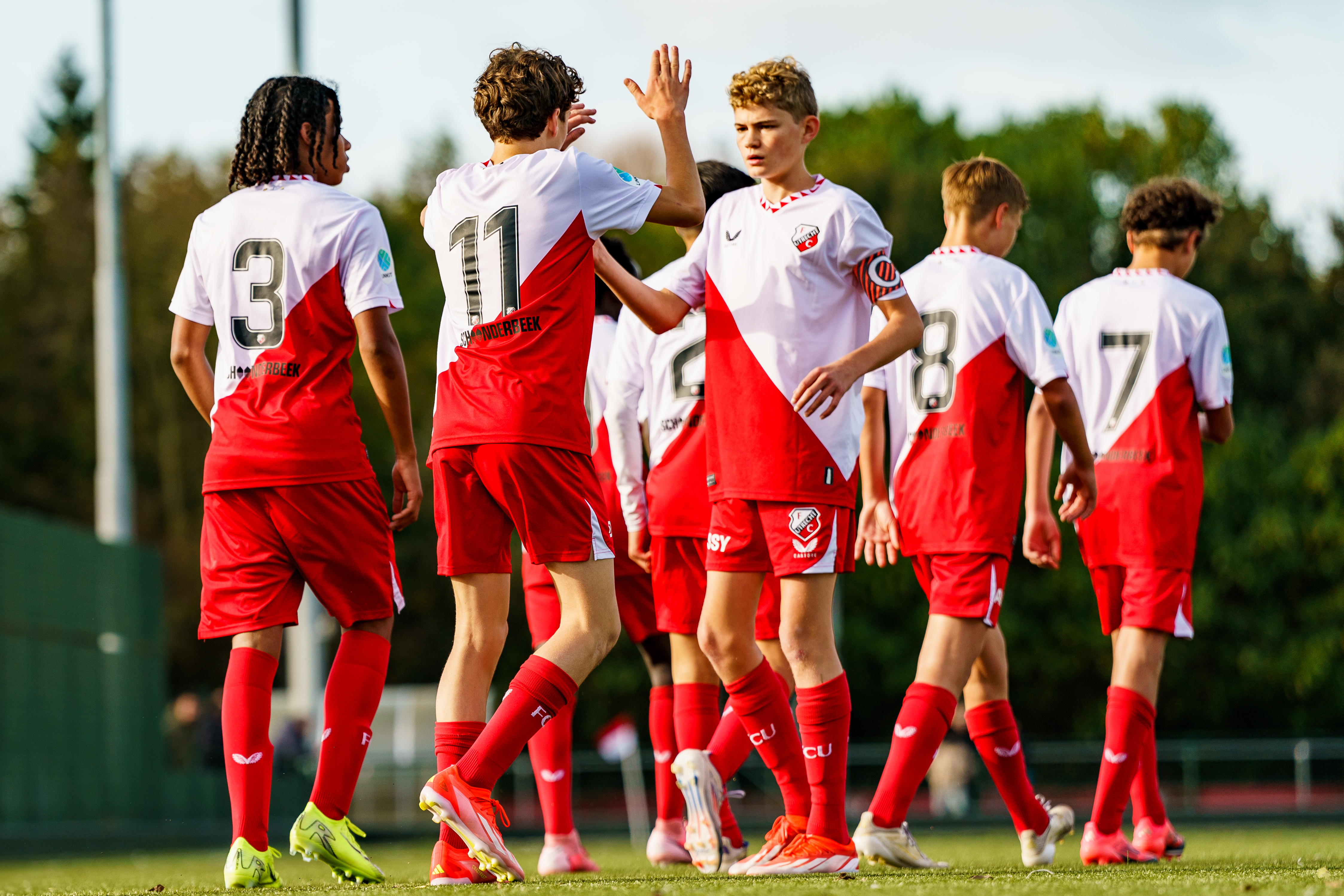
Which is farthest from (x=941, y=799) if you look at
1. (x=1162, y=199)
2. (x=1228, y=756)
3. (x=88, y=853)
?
(x=1162, y=199)

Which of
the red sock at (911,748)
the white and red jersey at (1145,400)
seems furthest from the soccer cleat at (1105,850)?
the white and red jersey at (1145,400)

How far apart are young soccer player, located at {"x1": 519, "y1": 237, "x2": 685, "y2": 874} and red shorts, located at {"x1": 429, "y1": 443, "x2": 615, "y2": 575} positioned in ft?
4.75

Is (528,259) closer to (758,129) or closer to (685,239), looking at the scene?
(758,129)

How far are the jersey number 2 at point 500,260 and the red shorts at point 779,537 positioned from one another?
41.0 inches

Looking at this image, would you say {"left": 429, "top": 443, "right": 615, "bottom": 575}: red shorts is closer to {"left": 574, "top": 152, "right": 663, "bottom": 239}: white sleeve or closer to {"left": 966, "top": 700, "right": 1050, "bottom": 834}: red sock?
{"left": 574, "top": 152, "right": 663, "bottom": 239}: white sleeve

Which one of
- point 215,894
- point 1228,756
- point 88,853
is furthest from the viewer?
point 1228,756

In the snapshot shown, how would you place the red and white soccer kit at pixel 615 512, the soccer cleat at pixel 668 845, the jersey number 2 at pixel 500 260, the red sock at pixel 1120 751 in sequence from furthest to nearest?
the red and white soccer kit at pixel 615 512
the soccer cleat at pixel 668 845
the red sock at pixel 1120 751
the jersey number 2 at pixel 500 260

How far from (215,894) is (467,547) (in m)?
1.29

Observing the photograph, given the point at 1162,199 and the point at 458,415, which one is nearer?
the point at 458,415

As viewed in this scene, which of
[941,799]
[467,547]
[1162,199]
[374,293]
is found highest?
[1162,199]

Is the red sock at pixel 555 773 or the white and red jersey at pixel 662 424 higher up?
the white and red jersey at pixel 662 424

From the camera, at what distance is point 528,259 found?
5164 mm

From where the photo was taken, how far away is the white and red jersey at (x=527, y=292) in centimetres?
507

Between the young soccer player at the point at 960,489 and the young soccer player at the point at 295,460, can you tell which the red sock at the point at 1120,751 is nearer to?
the young soccer player at the point at 960,489
